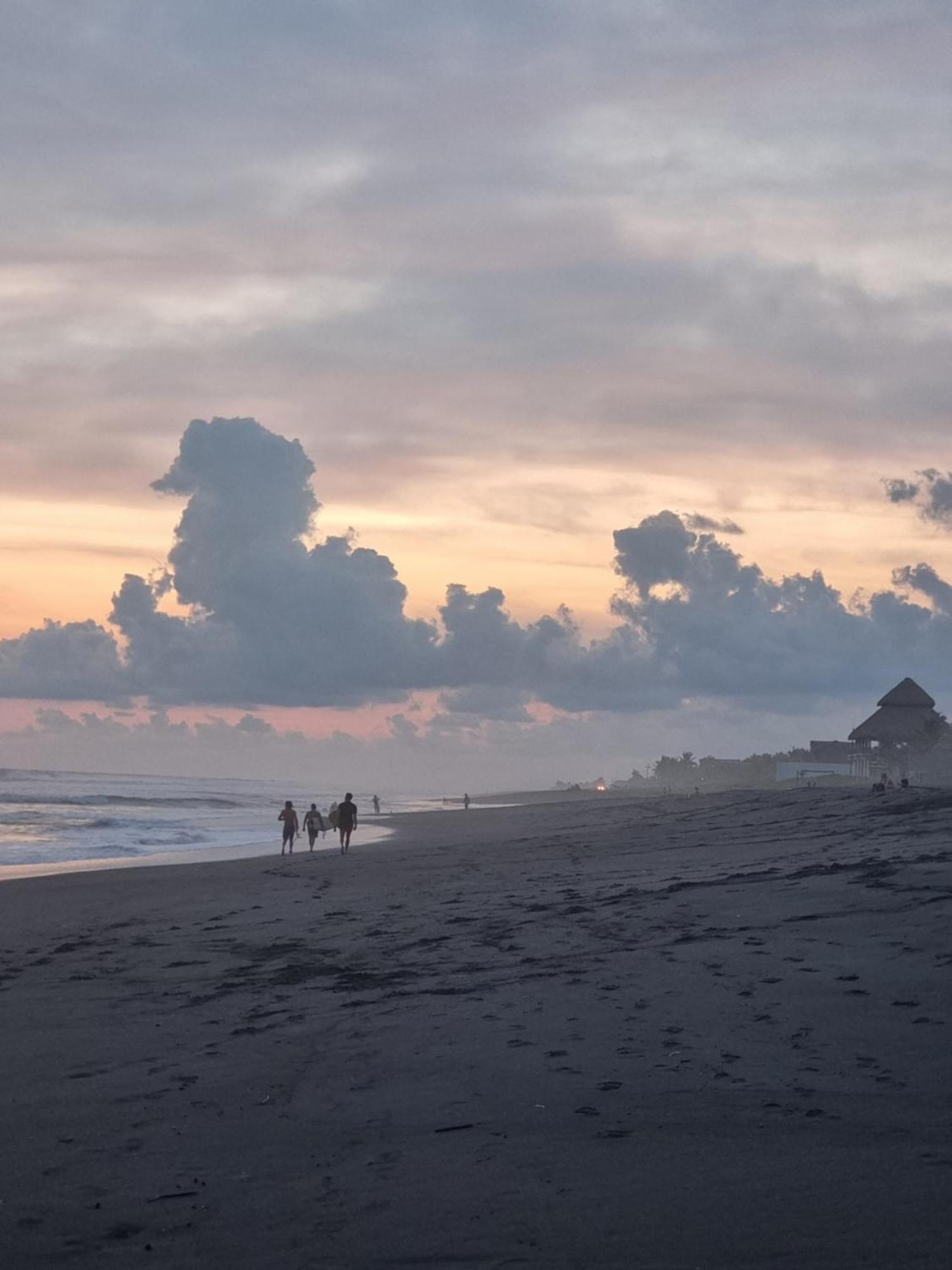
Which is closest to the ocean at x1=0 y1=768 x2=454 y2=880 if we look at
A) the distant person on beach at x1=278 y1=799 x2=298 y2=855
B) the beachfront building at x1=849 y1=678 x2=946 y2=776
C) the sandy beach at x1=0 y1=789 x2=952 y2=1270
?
the distant person on beach at x1=278 y1=799 x2=298 y2=855

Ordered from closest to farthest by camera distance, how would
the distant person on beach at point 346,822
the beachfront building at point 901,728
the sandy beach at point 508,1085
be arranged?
the sandy beach at point 508,1085 < the distant person on beach at point 346,822 < the beachfront building at point 901,728

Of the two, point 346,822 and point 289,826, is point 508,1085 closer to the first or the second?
point 346,822

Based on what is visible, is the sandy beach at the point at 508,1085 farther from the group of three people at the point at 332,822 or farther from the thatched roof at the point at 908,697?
the thatched roof at the point at 908,697

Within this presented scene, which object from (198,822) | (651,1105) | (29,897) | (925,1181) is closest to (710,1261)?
(925,1181)

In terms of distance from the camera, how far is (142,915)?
18984mm

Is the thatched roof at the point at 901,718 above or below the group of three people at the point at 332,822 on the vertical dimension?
above

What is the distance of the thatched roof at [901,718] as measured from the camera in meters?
72.2

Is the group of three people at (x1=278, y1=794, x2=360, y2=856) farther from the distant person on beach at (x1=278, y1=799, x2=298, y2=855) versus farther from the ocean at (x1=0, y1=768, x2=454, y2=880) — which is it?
the ocean at (x1=0, y1=768, x2=454, y2=880)

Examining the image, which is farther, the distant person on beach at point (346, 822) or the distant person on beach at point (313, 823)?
the distant person on beach at point (313, 823)

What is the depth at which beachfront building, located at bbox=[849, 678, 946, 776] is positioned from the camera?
72.2m

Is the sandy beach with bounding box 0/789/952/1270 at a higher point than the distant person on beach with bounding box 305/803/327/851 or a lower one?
higher

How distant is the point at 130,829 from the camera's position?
50.1 m

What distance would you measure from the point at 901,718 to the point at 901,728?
109 centimetres

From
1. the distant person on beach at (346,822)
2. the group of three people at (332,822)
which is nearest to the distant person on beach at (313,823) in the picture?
the group of three people at (332,822)
